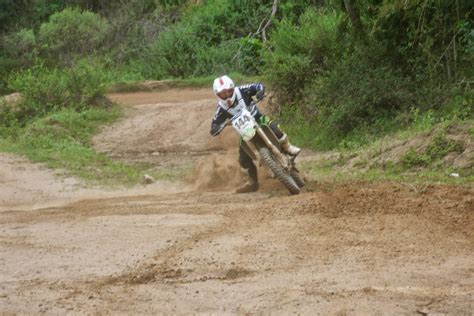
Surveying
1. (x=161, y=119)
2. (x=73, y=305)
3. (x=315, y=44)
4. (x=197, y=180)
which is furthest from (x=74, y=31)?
(x=73, y=305)

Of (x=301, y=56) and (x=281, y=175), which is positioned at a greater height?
(x=281, y=175)

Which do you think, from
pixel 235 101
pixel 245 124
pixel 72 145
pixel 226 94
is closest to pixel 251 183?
pixel 245 124

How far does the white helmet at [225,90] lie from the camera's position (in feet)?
38.4

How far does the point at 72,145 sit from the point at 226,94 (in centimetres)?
875

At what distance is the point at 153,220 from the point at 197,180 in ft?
12.2

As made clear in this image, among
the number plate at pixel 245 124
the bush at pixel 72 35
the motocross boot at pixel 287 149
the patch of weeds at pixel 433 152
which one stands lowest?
the bush at pixel 72 35

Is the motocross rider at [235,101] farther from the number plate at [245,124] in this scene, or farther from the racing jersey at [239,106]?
the number plate at [245,124]

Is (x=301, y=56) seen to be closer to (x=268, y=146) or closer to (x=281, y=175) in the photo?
(x=268, y=146)

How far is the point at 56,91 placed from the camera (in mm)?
23859

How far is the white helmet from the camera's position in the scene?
11719 millimetres

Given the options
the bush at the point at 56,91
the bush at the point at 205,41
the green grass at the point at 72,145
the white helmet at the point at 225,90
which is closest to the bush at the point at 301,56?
the green grass at the point at 72,145

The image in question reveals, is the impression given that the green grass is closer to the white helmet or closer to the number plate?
the white helmet

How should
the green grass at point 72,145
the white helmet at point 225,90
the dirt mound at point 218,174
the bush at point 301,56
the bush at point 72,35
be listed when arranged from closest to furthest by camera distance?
1. the white helmet at point 225,90
2. the dirt mound at point 218,174
3. the green grass at point 72,145
4. the bush at point 301,56
5. the bush at point 72,35

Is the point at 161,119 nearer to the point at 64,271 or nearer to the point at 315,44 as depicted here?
the point at 315,44
